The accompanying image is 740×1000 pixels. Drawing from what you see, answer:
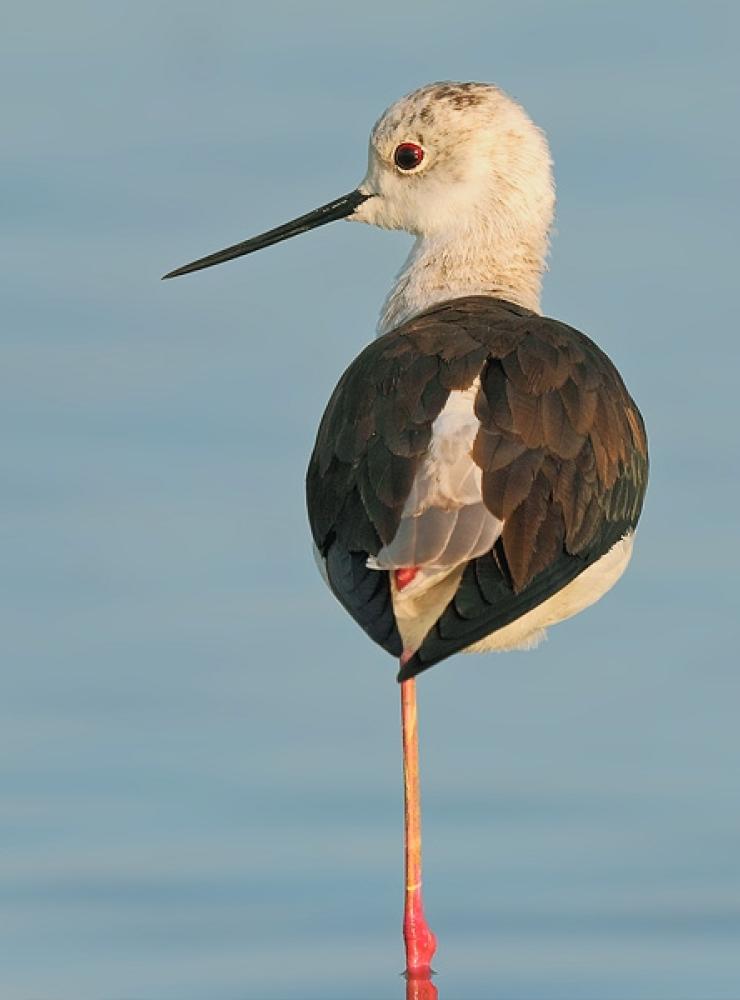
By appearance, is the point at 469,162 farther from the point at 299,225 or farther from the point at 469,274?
the point at 299,225

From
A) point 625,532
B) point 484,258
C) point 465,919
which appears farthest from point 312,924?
point 484,258

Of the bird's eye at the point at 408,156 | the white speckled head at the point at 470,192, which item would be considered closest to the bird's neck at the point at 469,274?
the white speckled head at the point at 470,192

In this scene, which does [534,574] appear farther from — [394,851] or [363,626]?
[394,851]

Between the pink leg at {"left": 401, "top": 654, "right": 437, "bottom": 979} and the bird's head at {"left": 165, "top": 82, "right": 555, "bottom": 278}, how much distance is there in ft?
6.36

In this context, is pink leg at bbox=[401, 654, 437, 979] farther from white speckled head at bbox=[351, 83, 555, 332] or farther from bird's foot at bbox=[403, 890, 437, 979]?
white speckled head at bbox=[351, 83, 555, 332]

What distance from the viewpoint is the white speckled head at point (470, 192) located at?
955 centimetres

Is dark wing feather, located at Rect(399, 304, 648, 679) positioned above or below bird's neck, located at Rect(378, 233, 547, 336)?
below

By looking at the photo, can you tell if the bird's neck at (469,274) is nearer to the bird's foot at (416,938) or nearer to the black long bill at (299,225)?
the black long bill at (299,225)

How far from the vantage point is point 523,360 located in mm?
8133

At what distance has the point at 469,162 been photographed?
31.6 feet

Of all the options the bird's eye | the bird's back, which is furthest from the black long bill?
the bird's back

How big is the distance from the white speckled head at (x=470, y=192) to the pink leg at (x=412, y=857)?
5.43 ft

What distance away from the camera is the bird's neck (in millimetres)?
9484

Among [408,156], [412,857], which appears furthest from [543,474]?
[408,156]
